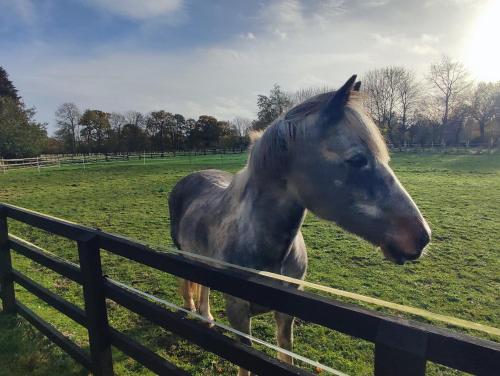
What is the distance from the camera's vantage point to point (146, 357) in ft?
7.88

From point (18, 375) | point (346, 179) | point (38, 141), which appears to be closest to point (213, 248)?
point (346, 179)

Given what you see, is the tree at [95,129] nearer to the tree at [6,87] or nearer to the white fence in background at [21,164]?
the tree at [6,87]

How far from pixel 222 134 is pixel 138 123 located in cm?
1528

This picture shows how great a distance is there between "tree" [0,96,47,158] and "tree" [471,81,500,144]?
5505cm

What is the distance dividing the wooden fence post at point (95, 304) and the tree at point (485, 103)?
5429cm

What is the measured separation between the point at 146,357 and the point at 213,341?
0.77 meters

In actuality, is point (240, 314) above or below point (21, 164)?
above

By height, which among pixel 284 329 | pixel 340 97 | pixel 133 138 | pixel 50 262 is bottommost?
pixel 284 329

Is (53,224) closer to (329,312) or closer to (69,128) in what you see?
(329,312)

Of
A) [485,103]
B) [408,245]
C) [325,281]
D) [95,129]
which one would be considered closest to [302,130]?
[408,245]

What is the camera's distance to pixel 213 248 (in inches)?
113

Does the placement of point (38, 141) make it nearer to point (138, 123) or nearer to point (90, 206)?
point (138, 123)

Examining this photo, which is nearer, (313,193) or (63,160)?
(313,193)

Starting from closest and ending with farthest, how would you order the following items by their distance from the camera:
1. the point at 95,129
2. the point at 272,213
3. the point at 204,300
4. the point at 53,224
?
the point at 272,213 → the point at 53,224 → the point at 204,300 → the point at 95,129
